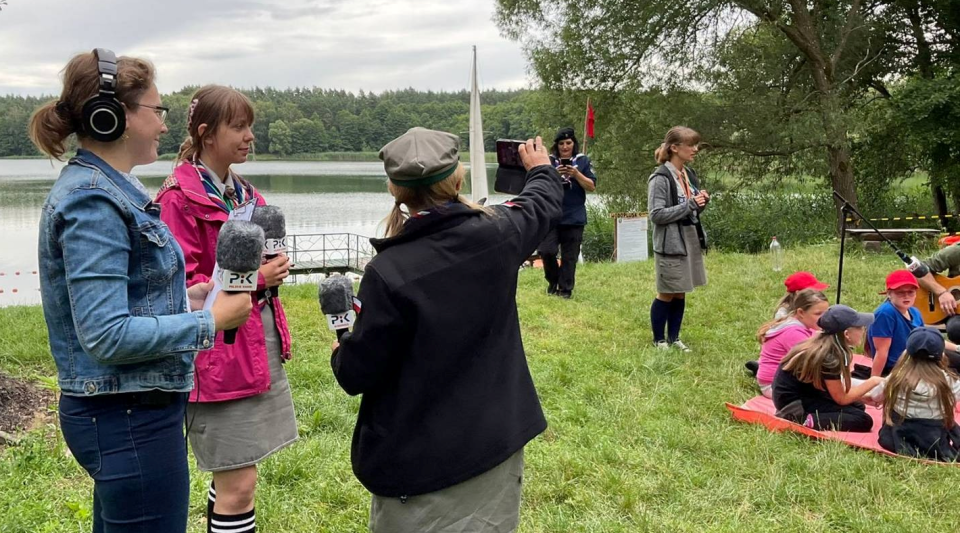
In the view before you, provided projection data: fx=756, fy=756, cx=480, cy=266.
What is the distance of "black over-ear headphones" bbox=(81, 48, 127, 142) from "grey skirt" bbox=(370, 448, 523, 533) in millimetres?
1212

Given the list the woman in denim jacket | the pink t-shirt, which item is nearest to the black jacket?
the woman in denim jacket

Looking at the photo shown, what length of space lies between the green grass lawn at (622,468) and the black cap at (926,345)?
605mm

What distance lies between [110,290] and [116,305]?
0.04 meters

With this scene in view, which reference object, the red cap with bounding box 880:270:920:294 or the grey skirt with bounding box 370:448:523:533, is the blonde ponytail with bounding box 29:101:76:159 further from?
the red cap with bounding box 880:270:920:294

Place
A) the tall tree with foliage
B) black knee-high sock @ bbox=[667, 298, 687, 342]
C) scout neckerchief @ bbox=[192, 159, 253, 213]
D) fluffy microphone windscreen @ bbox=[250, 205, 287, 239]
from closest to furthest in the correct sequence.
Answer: fluffy microphone windscreen @ bbox=[250, 205, 287, 239] < scout neckerchief @ bbox=[192, 159, 253, 213] < black knee-high sock @ bbox=[667, 298, 687, 342] < the tall tree with foliage

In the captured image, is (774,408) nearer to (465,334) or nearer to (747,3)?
(465,334)

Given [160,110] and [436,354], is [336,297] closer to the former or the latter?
[436,354]

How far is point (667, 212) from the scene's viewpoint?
6074 mm

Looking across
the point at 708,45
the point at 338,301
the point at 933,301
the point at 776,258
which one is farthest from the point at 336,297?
the point at 708,45

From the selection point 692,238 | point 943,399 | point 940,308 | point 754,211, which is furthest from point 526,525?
point 754,211

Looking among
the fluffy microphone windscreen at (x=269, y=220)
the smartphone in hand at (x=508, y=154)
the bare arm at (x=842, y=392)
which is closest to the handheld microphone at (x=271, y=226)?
the fluffy microphone windscreen at (x=269, y=220)

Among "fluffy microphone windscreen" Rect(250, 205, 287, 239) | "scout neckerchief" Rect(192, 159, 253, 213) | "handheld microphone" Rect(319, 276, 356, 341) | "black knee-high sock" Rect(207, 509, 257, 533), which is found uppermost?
"scout neckerchief" Rect(192, 159, 253, 213)

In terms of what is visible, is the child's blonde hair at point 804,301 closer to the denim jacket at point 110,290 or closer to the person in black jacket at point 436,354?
the person in black jacket at point 436,354

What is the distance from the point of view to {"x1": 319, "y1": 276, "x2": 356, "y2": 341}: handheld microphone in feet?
6.95
